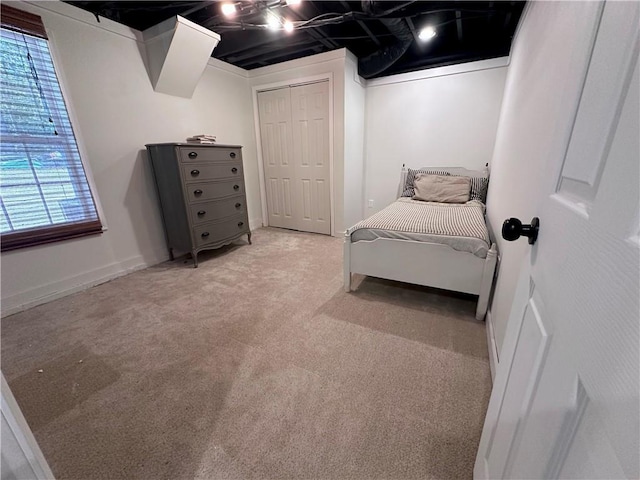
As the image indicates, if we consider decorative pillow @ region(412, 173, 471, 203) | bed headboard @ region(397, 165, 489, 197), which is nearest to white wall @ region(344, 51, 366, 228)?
bed headboard @ region(397, 165, 489, 197)

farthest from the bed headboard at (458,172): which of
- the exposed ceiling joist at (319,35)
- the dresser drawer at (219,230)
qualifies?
the dresser drawer at (219,230)

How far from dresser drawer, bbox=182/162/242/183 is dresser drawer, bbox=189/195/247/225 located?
0.25 meters

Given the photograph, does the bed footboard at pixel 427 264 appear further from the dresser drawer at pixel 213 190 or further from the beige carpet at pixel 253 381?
the dresser drawer at pixel 213 190

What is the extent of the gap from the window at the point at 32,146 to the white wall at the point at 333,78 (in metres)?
2.15

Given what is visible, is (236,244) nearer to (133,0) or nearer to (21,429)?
(133,0)

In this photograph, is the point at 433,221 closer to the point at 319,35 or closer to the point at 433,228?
the point at 433,228

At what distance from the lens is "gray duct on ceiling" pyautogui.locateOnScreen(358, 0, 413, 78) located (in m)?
2.07

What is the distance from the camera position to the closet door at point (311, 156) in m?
3.24

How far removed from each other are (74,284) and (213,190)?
4.69 feet

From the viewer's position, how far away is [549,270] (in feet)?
1.58

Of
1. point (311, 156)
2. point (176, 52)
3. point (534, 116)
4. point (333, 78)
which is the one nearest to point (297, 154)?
point (311, 156)

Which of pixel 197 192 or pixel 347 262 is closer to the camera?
pixel 347 262

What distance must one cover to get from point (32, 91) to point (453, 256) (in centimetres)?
321

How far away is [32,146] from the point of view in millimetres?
1891
